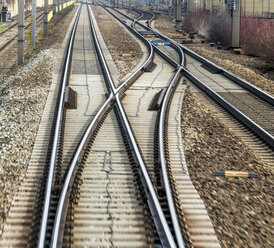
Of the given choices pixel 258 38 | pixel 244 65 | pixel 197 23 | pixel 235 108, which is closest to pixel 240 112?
pixel 235 108

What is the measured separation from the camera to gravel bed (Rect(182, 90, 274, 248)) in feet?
13.9

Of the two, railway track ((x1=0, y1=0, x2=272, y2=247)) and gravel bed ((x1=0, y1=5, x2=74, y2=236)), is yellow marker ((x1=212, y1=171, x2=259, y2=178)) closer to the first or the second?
railway track ((x1=0, y1=0, x2=272, y2=247))

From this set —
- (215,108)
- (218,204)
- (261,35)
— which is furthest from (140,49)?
(218,204)

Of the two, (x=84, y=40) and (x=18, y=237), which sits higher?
(x=84, y=40)

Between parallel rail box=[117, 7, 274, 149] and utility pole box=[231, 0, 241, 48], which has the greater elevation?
utility pole box=[231, 0, 241, 48]

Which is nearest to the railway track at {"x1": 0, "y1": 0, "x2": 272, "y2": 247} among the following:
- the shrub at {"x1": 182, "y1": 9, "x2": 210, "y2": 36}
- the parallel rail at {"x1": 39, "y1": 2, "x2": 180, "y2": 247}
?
the parallel rail at {"x1": 39, "y1": 2, "x2": 180, "y2": 247}

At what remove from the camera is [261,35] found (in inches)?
699

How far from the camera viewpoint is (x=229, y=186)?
521 cm

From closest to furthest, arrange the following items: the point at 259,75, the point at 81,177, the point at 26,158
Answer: the point at 81,177 → the point at 26,158 → the point at 259,75

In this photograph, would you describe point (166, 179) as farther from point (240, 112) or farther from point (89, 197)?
point (240, 112)

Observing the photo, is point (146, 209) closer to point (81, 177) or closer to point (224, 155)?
point (81, 177)

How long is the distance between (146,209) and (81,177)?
1.26m

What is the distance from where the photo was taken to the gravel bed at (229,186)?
423cm

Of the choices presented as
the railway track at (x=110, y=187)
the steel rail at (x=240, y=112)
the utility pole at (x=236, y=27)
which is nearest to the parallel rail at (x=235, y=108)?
the steel rail at (x=240, y=112)
